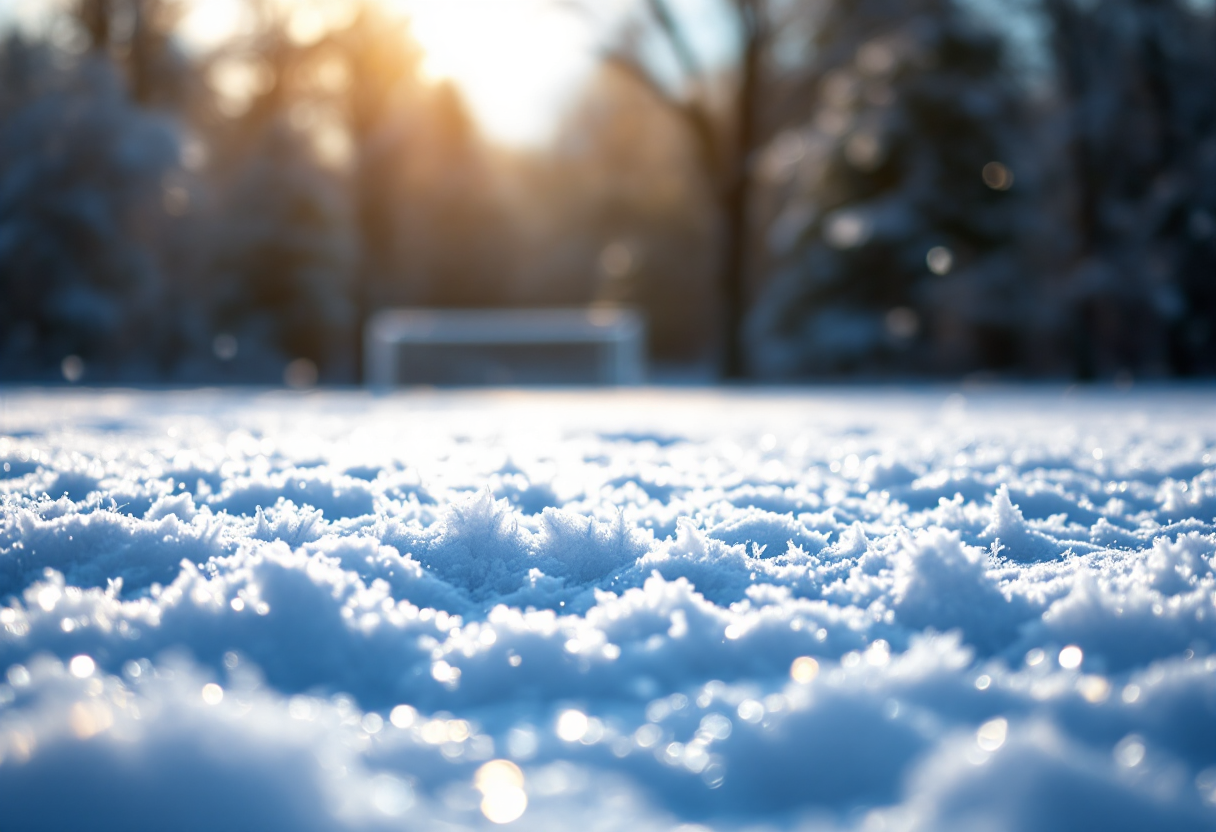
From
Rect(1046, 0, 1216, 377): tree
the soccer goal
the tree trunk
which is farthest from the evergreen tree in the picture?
the soccer goal

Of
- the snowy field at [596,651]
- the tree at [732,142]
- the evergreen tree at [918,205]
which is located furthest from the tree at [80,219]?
the snowy field at [596,651]

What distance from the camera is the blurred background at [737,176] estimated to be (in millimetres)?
11320

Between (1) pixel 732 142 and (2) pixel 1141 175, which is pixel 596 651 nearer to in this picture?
(1) pixel 732 142

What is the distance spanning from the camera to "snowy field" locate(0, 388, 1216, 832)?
1126 mm

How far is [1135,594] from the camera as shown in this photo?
1665 millimetres

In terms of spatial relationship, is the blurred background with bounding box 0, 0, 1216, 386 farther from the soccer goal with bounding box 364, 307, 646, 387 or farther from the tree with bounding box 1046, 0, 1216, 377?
the soccer goal with bounding box 364, 307, 646, 387

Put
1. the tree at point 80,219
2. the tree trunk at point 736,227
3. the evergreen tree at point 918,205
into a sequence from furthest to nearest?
the evergreen tree at point 918,205 → the tree at point 80,219 → the tree trunk at point 736,227

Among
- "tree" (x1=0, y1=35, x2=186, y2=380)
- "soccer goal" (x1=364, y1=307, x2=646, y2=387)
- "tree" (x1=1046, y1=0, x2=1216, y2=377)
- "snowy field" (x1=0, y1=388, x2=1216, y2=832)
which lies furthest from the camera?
"tree" (x1=0, y1=35, x2=186, y2=380)

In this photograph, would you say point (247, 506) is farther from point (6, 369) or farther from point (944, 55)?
point (944, 55)

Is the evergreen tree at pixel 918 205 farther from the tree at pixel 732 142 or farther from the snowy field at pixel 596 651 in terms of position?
the snowy field at pixel 596 651

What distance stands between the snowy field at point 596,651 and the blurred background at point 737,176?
9221 millimetres

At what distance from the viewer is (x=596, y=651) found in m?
1.54

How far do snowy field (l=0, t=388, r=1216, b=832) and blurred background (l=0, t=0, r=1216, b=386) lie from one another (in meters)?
9.22

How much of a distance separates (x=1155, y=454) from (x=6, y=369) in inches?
509
